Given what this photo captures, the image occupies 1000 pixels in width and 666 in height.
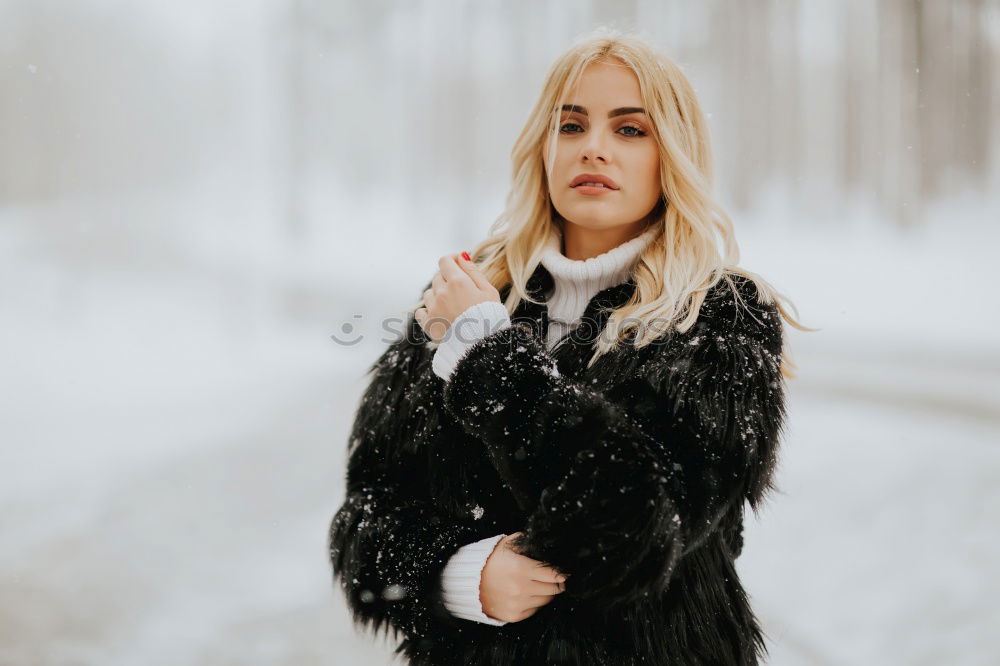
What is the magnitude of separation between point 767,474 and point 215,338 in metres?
2.13

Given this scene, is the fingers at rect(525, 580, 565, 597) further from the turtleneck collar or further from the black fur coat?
the turtleneck collar

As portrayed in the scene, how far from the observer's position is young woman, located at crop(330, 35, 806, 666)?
83 cm

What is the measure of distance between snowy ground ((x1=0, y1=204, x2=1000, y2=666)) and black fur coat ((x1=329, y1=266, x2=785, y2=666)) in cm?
109

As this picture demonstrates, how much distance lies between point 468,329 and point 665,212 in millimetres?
344

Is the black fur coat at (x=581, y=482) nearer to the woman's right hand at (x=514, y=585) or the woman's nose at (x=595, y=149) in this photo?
the woman's right hand at (x=514, y=585)

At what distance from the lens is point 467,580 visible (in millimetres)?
911

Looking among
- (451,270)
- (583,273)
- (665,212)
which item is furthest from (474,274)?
(665,212)

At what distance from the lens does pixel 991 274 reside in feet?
8.20

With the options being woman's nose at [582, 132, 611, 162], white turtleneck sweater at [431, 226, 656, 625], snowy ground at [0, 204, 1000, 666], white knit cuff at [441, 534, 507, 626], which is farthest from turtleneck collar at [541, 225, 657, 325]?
snowy ground at [0, 204, 1000, 666]

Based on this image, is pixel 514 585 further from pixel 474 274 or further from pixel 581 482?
pixel 474 274

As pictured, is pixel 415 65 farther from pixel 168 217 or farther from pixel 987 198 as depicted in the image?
pixel 987 198

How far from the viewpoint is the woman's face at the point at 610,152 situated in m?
1.00

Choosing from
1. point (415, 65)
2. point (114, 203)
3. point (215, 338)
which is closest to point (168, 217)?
point (114, 203)

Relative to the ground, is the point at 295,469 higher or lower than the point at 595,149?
higher
